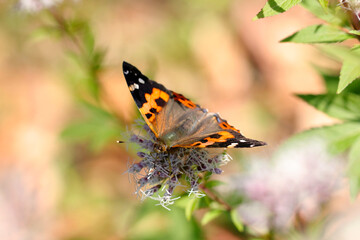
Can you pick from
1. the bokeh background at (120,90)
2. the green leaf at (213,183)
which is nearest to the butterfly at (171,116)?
the green leaf at (213,183)

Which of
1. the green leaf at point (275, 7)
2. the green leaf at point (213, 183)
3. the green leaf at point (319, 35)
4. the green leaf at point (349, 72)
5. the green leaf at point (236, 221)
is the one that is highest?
the green leaf at point (275, 7)

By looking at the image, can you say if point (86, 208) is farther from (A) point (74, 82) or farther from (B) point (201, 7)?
(B) point (201, 7)

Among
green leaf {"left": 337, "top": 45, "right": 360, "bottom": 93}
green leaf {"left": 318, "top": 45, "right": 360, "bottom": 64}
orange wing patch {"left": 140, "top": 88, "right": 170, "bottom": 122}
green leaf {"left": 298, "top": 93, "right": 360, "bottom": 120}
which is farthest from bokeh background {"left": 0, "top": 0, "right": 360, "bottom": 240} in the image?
green leaf {"left": 337, "top": 45, "right": 360, "bottom": 93}

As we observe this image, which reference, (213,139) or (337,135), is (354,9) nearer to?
(337,135)

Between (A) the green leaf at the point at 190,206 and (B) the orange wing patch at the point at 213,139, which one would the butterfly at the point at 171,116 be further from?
(A) the green leaf at the point at 190,206

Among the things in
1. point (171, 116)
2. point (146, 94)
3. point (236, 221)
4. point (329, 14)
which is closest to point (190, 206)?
point (236, 221)

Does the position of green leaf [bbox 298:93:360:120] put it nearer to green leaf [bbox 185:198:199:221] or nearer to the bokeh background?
green leaf [bbox 185:198:199:221]
